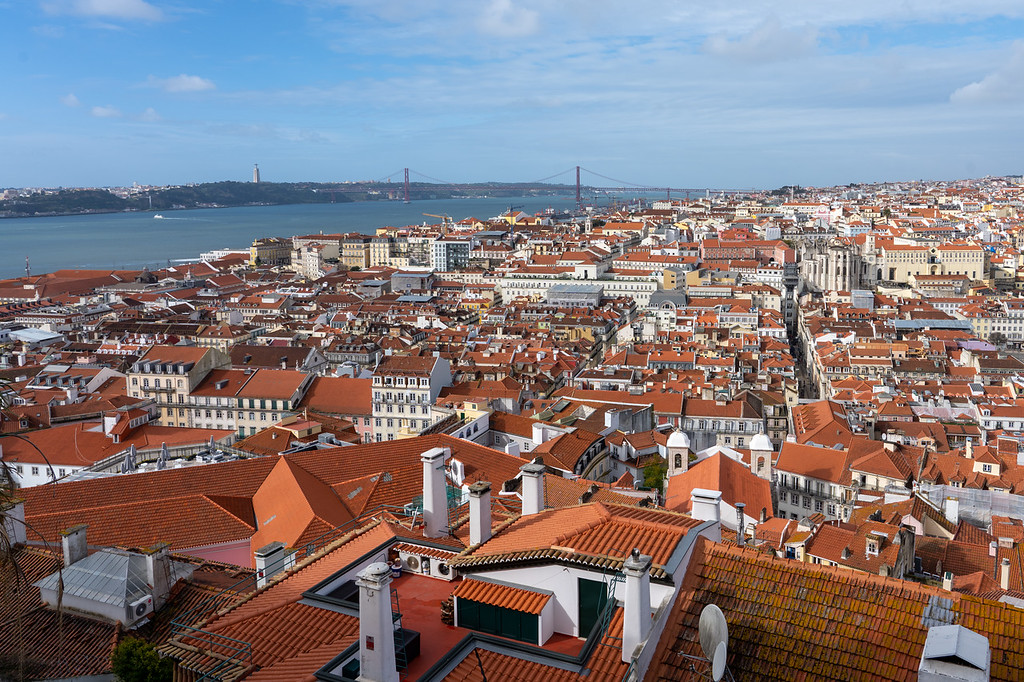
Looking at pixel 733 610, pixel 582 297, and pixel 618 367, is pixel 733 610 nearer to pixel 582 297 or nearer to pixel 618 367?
pixel 618 367

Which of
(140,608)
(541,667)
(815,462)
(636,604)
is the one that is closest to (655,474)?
(815,462)

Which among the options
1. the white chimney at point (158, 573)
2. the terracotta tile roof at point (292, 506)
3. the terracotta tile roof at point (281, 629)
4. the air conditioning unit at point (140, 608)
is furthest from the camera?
the terracotta tile roof at point (292, 506)

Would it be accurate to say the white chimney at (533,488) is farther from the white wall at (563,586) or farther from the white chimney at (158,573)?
the white chimney at (158,573)

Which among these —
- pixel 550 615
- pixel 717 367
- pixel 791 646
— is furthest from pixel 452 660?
pixel 717 367

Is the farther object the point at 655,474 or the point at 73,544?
the point at 655,474

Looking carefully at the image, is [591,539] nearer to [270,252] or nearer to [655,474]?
[655,474]

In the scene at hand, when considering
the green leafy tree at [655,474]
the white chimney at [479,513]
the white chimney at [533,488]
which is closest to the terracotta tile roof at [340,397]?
the green leafy tree at [655,474]
